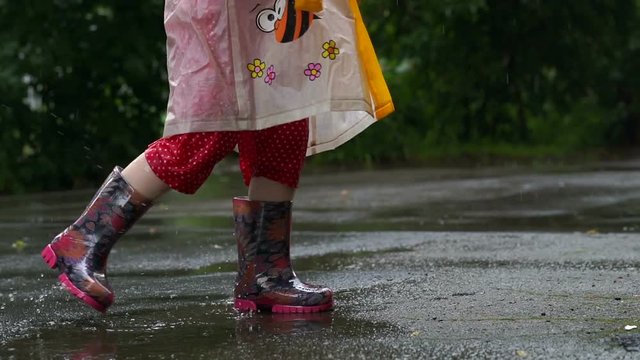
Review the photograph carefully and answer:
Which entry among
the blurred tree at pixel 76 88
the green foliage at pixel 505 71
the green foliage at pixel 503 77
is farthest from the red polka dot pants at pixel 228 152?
the green foliage at pixel 505 71

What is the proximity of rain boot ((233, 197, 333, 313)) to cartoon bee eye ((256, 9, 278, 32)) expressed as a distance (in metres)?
0.56

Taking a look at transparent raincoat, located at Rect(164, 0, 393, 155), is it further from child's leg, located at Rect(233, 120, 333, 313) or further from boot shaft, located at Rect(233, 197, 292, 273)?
boot shaft, located at Rect(233, 197, 292, 273)

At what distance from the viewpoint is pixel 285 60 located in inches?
141

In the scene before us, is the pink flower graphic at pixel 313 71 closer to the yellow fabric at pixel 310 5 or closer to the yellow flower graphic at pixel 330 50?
the yellow flower graphic at pixel 330 50

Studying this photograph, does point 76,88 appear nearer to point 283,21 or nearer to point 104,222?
point 104,222


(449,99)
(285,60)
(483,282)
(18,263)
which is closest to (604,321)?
(483,282)

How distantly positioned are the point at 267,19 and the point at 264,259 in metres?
0.76

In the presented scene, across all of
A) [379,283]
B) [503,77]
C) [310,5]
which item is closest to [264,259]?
[379,283]

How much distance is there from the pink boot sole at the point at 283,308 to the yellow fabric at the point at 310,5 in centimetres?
88

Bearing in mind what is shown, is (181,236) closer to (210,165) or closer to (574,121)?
(210,165)

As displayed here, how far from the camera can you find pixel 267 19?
3.57 metres

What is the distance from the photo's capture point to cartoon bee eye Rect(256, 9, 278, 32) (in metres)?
3.56

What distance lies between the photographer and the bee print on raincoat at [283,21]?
11.7 feet

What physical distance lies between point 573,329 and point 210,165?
1159 mm
